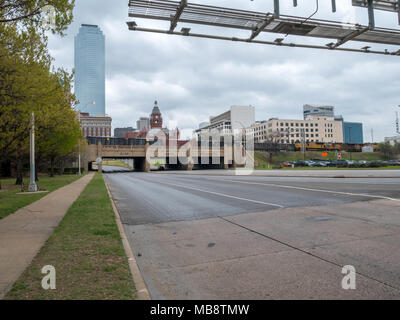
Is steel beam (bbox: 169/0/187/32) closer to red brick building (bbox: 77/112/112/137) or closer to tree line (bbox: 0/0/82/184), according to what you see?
tree line (bbox: 0/0/82/184)

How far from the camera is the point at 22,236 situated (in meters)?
6.48

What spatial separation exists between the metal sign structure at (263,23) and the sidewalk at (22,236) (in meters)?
6.08

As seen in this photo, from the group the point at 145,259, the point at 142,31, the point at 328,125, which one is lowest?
the point at 145,259

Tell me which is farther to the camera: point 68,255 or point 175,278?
point 68,255

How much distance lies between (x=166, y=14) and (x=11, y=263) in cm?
730

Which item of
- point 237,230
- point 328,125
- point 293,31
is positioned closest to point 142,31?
point 293,31

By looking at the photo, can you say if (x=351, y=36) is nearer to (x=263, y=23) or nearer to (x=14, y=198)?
(x=263, y=23)

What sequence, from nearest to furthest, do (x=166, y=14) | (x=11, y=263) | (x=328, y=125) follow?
(x=11, y=263) < (x=166, y=14) < (x=328, y=125)

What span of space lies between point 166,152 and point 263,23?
66.0 meters

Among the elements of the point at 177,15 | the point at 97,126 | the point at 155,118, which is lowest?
the point at 177,15

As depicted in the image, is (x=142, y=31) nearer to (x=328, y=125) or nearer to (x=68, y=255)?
(x=68, y=255)

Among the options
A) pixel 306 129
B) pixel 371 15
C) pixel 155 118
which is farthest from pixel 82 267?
pixel 306 129

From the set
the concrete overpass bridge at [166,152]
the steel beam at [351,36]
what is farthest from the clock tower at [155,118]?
the steel beam at [351,36]
